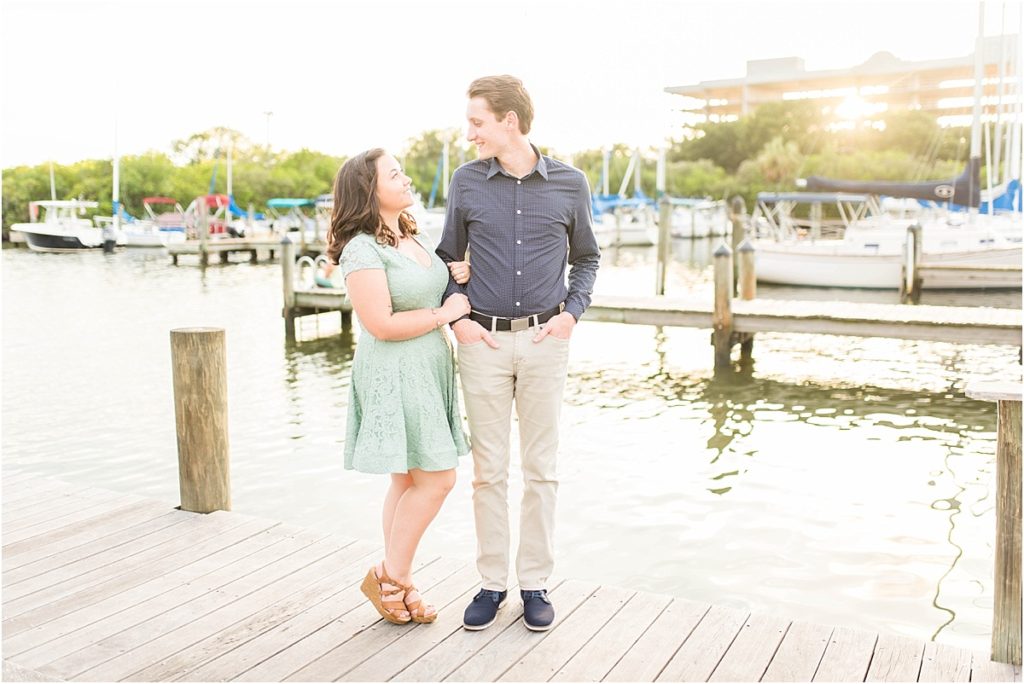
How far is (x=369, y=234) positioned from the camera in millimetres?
3438

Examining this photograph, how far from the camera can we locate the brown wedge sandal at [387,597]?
3.65 meters

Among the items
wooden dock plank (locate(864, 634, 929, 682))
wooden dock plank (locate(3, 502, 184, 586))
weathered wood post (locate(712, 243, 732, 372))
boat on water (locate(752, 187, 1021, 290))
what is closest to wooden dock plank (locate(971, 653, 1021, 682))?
wooden dock plank (locate(864, 634, 929, 682))

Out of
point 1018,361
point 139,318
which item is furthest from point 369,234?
point 139,318

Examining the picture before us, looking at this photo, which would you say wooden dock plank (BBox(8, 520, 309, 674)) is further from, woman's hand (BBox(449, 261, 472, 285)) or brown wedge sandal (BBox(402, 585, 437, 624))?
woman's hand (BBox(449, 261, 472, 285))

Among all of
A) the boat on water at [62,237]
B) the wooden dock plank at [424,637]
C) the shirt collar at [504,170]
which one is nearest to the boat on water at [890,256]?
the wooden dock plank at [424,637]

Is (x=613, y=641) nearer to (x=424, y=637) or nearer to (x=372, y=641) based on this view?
(x=424, y=637)

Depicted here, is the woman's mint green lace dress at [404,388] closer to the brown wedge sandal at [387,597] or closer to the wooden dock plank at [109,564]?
the brown wedge sandal at [387,597]

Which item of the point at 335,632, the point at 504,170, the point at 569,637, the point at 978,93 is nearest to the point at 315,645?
the point at 335,632

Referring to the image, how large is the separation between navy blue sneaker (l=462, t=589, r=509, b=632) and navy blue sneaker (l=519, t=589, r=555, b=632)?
0.11 meters

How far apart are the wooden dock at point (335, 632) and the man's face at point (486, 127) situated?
182 centimetres

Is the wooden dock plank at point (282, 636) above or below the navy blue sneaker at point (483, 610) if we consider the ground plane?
below

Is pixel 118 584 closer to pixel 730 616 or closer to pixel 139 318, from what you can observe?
pixel 730 616

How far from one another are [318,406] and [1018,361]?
9536mm

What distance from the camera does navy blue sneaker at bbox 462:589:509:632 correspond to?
363 centimetres
